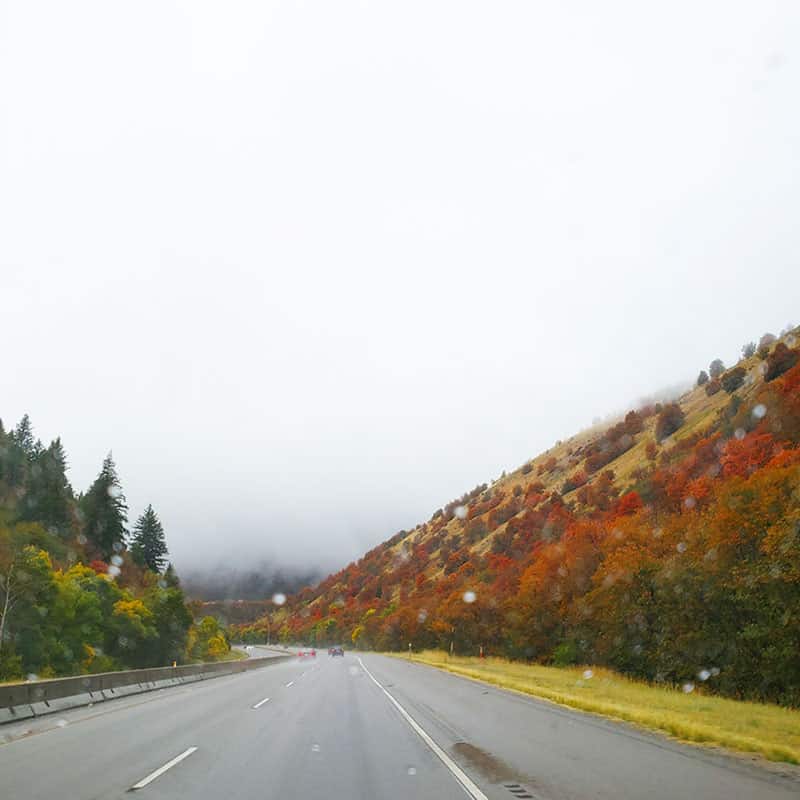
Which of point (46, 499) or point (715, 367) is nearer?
point (46, 499)

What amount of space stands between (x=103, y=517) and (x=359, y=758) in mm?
118456

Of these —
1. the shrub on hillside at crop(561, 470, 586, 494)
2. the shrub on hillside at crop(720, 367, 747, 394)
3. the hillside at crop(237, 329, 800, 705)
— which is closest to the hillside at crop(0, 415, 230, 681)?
the hillside at crop(237, 329, 800, 705)

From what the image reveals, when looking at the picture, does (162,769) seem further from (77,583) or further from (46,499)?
(46,499)

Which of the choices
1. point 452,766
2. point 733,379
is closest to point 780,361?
point 733,379

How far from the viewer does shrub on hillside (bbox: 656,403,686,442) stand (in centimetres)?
13012

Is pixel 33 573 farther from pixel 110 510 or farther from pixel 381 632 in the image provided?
pixel 381 632

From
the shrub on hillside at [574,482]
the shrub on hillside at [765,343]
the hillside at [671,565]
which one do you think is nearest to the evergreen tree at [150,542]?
the hillside at [671,565]

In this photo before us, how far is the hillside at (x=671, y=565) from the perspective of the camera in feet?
91.6

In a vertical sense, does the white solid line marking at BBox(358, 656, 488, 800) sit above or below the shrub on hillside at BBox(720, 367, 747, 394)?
below

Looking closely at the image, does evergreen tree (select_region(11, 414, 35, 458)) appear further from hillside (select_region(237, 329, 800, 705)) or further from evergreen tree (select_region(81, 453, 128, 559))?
hillside (select_region(237, 329, 800, 705))

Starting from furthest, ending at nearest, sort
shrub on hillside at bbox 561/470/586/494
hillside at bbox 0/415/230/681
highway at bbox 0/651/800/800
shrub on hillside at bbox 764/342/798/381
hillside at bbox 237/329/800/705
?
shrub on hillside at bbox 561/470/586/494
shrub on hillside at bbox 764/342/798/381
hillside at bbox 0/415/230/681
hillside at bbox 237/329/800/705
highway at bbox 0/651/800/800

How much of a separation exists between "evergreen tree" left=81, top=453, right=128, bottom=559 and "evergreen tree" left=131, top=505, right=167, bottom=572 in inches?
812

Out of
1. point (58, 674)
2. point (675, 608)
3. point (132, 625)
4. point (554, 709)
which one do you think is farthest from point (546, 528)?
point (554, 709)

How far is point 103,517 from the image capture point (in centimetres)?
11888
